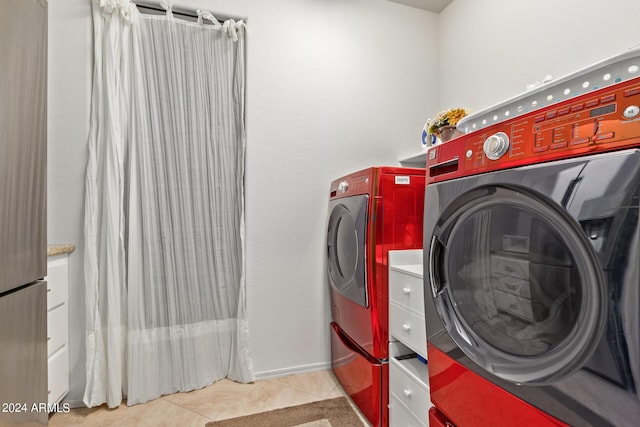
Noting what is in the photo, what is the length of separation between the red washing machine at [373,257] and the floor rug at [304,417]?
88 mm

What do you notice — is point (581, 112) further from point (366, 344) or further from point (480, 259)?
point (366, 344)

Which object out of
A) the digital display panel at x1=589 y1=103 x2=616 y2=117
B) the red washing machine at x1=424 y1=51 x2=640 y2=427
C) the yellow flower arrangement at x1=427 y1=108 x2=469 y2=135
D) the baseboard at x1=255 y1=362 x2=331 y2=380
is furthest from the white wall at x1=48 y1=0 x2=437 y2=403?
the digital display panel at x1=589 y1=103 x2=616 y2=117

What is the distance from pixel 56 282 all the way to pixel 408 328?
5.65 feet

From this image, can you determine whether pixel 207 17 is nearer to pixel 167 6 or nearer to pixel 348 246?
pixel 167 6

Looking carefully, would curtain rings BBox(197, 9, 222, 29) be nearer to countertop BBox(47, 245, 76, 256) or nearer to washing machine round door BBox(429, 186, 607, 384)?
countertop BBox(47, 245, 76, 256)

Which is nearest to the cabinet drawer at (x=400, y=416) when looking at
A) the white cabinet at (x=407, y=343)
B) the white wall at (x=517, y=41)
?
the white cabinet at (x=407, y=343)

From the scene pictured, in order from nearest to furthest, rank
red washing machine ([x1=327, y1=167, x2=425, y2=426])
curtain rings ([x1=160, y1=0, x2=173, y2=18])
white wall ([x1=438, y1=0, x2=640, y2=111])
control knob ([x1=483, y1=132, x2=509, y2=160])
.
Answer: control knob ([x1=483, y1=132, x2=509, y2=160])
white wall ([x1=438, y1=0, x2=640, y2=111])
red washing machine ([x1=327, y1=167, x2=425, y2=426])
curtain rings ([x1=160, y1=0, x2=173, y2=18])

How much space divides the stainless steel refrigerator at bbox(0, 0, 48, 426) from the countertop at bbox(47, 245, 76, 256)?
94 centimetres

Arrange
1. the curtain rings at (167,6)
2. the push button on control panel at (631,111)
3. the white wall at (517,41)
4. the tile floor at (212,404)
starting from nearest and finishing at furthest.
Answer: the push button on control panel at (631,111) → the white wall at (517,41) → the tile floor at (212,404) → the curtain rings at (167,6)

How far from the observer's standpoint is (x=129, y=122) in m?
1.75

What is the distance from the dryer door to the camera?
4.99 ft

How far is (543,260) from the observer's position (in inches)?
26.5

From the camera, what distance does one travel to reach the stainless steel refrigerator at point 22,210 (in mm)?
585

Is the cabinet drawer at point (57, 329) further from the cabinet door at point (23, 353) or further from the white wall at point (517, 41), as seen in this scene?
the white wall at point (517, 41)
